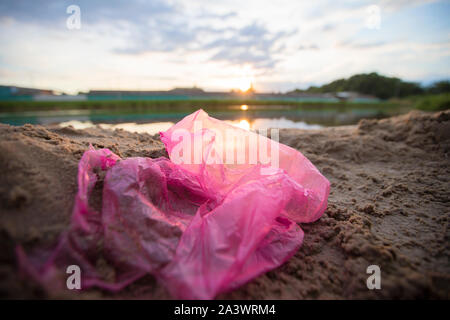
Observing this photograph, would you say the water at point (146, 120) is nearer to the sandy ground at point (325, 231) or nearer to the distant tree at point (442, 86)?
the sandy ground at point (325, 231)

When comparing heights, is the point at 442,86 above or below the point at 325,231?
above

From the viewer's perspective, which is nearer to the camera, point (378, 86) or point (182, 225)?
point (182, 225)

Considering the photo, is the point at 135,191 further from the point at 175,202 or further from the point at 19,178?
the point at 19,178

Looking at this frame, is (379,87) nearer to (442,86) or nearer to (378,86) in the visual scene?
(378,86)

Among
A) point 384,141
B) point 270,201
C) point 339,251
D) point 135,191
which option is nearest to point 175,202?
point 135,191

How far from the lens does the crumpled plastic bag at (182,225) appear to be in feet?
2.90

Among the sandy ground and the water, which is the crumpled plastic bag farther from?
the water

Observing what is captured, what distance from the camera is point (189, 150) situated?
1.38m

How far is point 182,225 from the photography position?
112 centimetres

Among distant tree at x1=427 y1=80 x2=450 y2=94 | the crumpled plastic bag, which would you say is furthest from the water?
distant tree at x1=427 y1=80 x2=450 y2=94

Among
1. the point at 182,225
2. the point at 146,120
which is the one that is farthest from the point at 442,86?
the point at 182,225

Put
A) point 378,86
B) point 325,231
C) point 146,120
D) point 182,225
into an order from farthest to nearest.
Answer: point 378,86 → point 146,120 → point 325,231 → point 182,225

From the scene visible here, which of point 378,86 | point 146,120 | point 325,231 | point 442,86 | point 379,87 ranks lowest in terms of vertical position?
point 325,231
